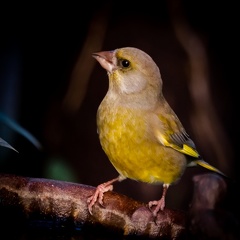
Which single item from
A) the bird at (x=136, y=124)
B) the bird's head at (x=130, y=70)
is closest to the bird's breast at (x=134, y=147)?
the bird at (x=136, y=124)

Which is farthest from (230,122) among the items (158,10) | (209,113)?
(158,10)

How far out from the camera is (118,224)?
258 cm

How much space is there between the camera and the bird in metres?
2.98

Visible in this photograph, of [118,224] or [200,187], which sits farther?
[118,224]

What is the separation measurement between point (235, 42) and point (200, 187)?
330 cm

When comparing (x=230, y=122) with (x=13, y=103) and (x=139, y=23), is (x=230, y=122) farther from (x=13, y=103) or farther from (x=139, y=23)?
(x=13, y=103)

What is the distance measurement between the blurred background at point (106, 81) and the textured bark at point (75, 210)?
2.04 metres

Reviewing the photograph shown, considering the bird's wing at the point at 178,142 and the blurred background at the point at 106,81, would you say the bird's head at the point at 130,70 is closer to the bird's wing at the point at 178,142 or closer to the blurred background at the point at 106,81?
the bird's wing at the point at 178,142

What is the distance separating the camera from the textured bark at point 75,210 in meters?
2.55

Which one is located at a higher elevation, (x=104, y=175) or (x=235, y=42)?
(x=235, y=42)

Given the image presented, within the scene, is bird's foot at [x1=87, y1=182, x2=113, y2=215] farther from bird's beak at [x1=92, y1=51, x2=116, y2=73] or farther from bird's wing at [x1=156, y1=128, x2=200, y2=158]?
bird's beak at [x1=92, y1=51, x2=116, y2=73]

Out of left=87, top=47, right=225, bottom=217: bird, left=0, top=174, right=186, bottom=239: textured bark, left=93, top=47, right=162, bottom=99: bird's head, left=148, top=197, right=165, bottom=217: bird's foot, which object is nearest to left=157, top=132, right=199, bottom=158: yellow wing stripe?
left=87, top=47, right=225, bottom=217: bird

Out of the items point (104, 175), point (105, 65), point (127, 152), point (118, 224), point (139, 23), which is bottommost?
point (104, 175)

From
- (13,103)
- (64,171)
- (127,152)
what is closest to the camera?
(127,152)
